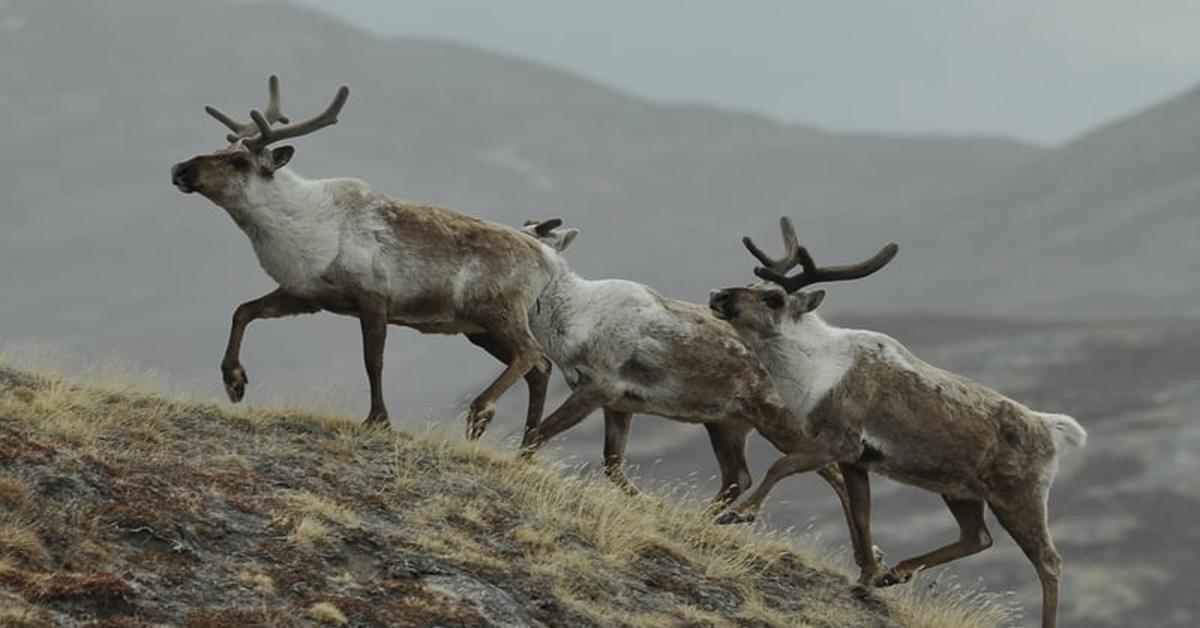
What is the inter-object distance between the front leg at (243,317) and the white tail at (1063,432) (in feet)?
20.8

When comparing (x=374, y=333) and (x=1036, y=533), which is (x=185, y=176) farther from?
(x=1036, y=533)

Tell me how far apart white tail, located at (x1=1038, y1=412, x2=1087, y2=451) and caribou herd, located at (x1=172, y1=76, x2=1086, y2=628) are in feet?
0.09

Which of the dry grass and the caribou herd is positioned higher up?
the caribou herd

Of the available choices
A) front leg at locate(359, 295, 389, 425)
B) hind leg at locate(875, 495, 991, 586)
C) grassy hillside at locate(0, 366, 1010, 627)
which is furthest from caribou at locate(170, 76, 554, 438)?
hind leg at locate(875, 495, 991, 586)

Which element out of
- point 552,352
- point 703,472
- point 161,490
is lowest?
point 703,472

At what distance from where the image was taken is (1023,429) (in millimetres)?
16734

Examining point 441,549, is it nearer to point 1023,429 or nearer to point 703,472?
point 1023,429

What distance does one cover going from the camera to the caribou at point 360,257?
54.3 ft

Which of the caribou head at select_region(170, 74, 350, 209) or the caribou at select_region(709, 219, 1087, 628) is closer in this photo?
the caribou at select_region(709, 219, 1087, 628)

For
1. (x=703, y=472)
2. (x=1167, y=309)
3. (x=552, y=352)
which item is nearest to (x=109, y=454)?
(x=552, y=352)

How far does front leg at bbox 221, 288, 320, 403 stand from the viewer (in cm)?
1625

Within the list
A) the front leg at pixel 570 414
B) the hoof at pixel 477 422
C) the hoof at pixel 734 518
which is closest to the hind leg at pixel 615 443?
the front leg at pixel 570 414

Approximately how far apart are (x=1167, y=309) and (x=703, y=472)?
108618mm

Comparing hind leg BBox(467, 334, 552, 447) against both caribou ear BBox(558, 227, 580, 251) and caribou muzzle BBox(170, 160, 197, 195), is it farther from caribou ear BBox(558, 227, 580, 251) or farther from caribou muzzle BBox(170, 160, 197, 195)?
caribou muzzle BBox(170, 160, 197, 195)
